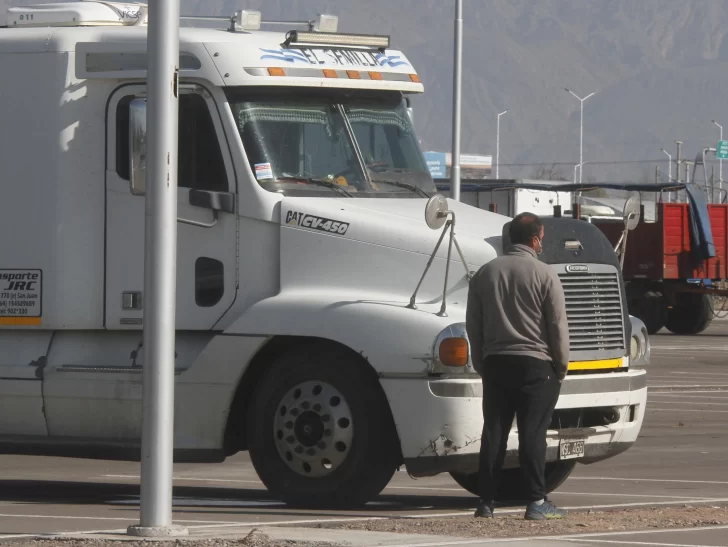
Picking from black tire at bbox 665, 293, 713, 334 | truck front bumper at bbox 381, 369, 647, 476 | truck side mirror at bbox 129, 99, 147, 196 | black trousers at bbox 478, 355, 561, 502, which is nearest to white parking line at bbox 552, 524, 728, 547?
black trousers at bbox 478, 355, 561, 502

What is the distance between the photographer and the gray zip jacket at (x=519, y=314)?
10609 millimetres

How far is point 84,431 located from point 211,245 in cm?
156

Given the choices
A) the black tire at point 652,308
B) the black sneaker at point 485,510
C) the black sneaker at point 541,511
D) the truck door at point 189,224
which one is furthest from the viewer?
the black tire at point 652,308

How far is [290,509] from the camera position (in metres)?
11.6

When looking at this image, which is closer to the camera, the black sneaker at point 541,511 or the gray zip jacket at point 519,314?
the gray zip jacket at point 519,314

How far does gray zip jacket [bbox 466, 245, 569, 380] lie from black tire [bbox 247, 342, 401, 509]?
2.97 feet

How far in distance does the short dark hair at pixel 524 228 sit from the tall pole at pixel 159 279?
220cm

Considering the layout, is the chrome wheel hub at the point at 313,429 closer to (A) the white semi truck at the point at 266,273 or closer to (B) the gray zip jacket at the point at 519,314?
(A) the white semi truck at the point at 266,273

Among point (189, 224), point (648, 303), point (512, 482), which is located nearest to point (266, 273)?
point (189, 224)

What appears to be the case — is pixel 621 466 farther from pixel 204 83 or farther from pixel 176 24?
pixel 176 24

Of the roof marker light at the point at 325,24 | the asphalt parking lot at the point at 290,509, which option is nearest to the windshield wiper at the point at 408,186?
the roof marker light at the point at 325,24

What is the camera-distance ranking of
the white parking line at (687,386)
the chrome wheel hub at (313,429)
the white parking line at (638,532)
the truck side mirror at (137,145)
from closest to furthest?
the white parking line at (638,532), the truck side mirror at (137,145), the chrome wheel hub at (313,429), the white parking line at (687,386)

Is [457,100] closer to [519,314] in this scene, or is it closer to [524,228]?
[524,228]

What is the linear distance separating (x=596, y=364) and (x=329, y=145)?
235cm
